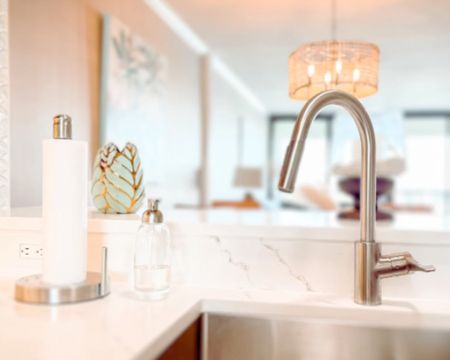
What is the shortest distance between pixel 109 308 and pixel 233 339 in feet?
0.84

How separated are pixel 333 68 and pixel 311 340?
1.19 meters

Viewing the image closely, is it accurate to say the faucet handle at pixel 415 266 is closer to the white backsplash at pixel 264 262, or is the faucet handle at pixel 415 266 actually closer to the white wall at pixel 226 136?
the white backsplash at pixel 264 262

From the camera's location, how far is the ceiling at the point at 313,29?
3.46 m

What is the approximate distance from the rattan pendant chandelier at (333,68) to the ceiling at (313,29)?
5.79 feet

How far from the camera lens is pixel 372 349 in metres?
0.89

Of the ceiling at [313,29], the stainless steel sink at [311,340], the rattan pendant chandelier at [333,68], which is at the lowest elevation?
the stainless steel sink at [311,340]

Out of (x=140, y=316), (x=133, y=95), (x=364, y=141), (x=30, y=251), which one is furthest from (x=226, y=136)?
(x=140, y=316)

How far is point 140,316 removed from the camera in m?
0.79

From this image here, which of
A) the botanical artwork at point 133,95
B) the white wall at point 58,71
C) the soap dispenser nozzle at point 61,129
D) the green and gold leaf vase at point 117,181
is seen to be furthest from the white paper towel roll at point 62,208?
the botanical artwork at point 133,95

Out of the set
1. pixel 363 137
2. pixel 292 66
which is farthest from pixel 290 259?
pixel 292 66

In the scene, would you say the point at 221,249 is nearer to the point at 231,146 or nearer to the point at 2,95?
the point at 2,95

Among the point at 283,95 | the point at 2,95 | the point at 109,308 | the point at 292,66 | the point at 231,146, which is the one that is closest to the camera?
the point at 109,308

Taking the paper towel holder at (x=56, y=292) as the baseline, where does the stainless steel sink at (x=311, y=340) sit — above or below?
below

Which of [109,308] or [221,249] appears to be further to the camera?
[221,249]
